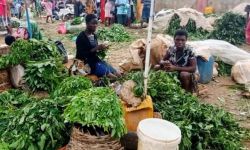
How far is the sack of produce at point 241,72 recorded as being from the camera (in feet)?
20.4

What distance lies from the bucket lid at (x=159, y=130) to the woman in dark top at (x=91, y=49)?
87.8 inches

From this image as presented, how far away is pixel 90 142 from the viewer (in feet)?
9.36

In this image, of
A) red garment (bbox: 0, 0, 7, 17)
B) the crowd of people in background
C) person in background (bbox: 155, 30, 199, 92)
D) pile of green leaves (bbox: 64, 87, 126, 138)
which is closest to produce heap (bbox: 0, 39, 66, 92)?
person in background (bbox: 155, 30, 199, 92)

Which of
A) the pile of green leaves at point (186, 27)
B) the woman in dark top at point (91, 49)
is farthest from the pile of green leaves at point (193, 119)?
the pile of green leaves at point (186, 27)

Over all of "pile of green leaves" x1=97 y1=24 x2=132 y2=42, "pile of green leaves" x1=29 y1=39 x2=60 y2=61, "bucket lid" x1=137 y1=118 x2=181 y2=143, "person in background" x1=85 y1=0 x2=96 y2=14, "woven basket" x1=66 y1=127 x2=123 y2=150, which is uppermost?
"person in background" x1=85 y1=0 x2=96 y2=14

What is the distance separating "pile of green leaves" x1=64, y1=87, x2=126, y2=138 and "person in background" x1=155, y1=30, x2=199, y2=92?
2.23 metres

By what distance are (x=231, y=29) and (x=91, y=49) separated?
5.92 m

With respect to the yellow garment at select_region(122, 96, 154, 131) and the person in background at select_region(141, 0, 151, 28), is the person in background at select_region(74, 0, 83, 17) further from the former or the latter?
the yellow garment at select_region(122, 96, 154, 131)

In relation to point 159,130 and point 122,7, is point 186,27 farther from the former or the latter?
point 159,130

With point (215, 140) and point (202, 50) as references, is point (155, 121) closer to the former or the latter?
point (215, 140)

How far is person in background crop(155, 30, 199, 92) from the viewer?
5.03 m

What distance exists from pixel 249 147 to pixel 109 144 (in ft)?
6.31

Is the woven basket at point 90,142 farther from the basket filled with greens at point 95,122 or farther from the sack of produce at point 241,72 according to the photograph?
the sack of produce at point 241,72

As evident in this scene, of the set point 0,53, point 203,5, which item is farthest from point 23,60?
point 203,5
